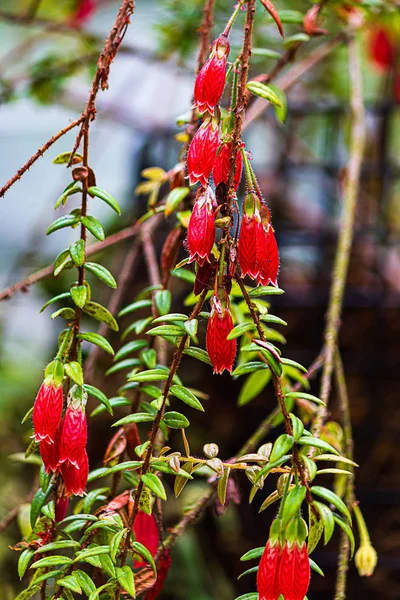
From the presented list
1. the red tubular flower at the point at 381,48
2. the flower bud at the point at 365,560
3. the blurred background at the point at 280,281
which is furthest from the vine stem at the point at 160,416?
the red tubular flower at the point at 381,48

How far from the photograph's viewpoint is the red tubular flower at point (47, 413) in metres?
0.33

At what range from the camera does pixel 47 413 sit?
33cm

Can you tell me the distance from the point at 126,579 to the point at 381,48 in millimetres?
1486

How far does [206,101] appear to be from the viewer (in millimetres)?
309

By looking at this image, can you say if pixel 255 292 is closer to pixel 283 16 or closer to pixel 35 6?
pixel 283 16

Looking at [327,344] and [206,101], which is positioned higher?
[206,101]

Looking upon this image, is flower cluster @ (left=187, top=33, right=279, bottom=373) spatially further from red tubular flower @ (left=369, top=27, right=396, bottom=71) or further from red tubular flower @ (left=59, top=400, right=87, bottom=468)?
red tubular flower @ (left=369, top=27, right=396, bottom=71)

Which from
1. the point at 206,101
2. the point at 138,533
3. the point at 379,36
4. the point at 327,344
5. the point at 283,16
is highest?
the point at 379,36

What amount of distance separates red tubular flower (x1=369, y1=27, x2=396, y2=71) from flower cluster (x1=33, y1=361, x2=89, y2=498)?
1431mm

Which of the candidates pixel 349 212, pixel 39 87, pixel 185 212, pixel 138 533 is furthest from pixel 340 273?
pixel 39 87

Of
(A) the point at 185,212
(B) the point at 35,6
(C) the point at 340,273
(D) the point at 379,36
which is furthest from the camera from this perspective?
(D) the point at 379,36

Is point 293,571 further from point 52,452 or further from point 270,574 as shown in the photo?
point 52,452

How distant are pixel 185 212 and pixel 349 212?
0.24 metres

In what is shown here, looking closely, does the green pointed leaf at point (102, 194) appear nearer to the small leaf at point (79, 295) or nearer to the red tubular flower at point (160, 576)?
the small leaf at point (79, 295)
